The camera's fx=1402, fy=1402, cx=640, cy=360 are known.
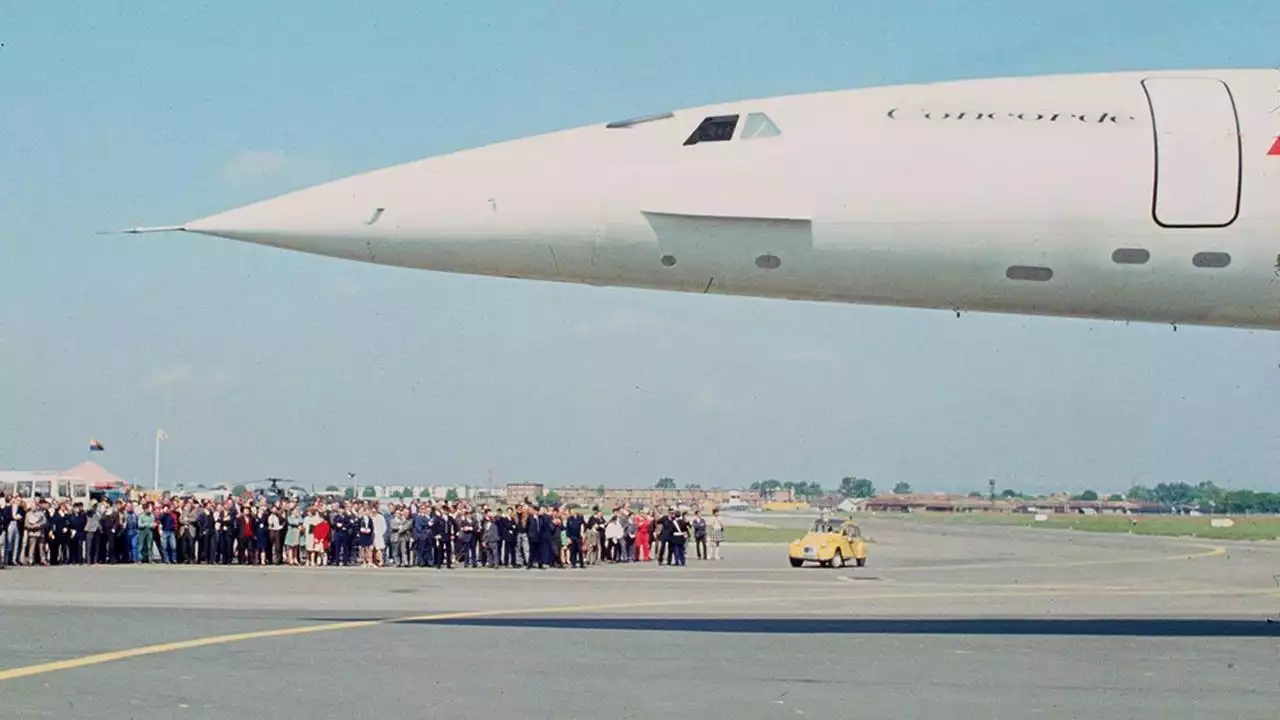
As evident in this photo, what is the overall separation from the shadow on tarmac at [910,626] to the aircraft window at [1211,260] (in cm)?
412

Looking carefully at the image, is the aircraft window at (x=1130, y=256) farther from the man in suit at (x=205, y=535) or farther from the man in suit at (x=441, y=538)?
the man in suit at (x=205, y=535)

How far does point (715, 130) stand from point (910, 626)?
6.25m

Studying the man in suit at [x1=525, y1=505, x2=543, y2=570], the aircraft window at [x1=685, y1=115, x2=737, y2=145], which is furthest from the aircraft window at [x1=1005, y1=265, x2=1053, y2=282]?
the man in suit at [x1=525, y1=505, x2=543, y2=570]

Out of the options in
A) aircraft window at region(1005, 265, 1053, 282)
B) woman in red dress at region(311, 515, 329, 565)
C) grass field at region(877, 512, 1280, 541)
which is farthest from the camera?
grass field at region(877, 512, 1280, 541)

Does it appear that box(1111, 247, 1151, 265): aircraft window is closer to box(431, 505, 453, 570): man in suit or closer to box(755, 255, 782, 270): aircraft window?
box(755, 255, 782, 270): aircraft window

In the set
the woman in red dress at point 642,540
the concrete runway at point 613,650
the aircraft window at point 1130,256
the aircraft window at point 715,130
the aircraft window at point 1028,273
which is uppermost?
the aircraft window at point 715,130

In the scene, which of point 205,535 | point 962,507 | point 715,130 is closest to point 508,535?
point 205,535

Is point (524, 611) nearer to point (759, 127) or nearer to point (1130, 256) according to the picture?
point (759, 127)

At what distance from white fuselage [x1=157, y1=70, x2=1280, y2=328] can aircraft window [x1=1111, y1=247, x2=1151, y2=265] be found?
3 cm

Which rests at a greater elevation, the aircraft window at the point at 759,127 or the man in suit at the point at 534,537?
the aircraft window at the point at 759,127

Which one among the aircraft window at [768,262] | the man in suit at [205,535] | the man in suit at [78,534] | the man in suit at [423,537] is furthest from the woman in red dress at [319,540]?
the aircraft window at [768,262]

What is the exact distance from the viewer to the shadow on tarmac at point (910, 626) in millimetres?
15578

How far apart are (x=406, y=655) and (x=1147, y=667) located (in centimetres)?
664

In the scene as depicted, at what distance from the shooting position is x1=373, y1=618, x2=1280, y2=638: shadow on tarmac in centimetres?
1558
